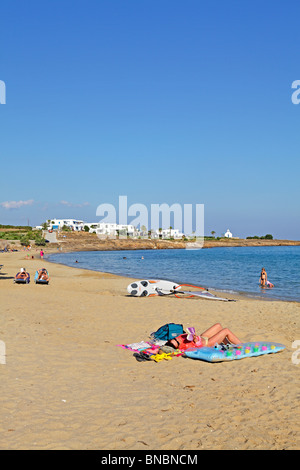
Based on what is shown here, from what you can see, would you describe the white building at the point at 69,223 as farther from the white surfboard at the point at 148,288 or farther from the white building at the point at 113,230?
the white surfboard at the point at 148,288

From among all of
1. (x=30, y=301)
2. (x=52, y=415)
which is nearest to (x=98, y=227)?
(x=30, y=301)

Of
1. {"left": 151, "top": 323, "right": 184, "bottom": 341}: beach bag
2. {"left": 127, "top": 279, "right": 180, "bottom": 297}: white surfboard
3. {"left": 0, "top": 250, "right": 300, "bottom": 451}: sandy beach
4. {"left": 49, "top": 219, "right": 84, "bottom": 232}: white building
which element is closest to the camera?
{"left": 0, "top": 250, "right": 300, "bottom": 451}: sandy beach

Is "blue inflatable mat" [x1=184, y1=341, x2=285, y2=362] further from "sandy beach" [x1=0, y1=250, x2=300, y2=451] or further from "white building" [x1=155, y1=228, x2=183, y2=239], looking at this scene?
"white building" [x1=155, y1=228, x2=183, y2=239]

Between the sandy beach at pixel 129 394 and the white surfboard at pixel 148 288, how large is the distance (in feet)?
24.1

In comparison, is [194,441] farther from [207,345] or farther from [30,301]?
[30,301]

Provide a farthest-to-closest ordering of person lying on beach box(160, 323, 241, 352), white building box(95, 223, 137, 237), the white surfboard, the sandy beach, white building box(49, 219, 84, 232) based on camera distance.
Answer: white building box(49, 219, 84, 232) → white building box(95, 223, 137, 237) → the white surfboard → person lying on beach box(160, 323, 241, 352) → the sandy beach

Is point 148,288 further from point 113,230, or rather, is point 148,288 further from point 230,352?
point 113,230

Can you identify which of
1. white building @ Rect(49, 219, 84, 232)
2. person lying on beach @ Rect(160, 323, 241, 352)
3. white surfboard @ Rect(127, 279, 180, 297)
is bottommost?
white surfboard @ Rect(127, 279, 180, 297)

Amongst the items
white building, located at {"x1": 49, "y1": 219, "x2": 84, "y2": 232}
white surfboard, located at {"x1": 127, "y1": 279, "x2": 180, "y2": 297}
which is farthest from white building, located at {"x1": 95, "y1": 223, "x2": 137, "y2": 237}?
white surfboard, located at {"x1": 127, "y1": 279, "x2": 180, "y2": 297}

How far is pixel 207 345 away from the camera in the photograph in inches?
338

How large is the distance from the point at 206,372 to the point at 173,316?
5.84m

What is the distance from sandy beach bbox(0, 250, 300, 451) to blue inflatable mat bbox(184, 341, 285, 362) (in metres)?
0.15

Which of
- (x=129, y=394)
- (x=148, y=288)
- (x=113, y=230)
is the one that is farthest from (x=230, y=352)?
(x=113, y=230)

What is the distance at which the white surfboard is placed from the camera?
19016 millimetres
